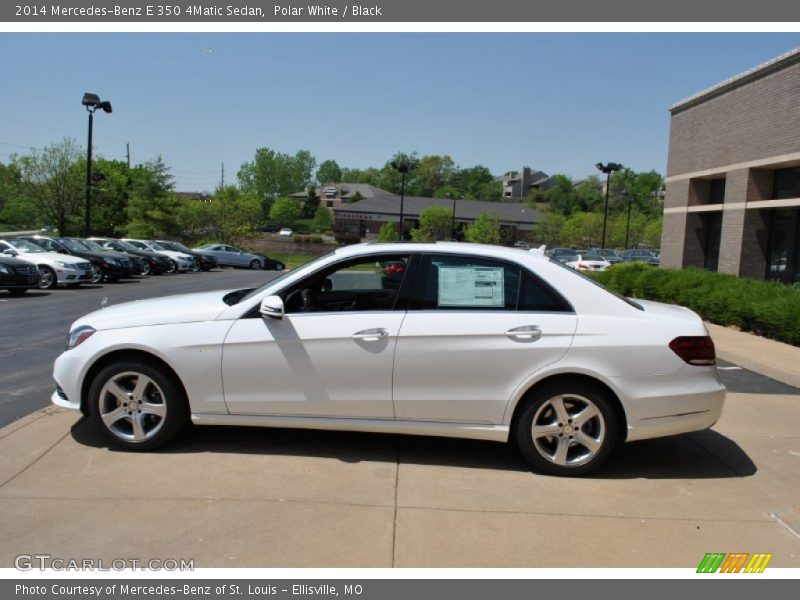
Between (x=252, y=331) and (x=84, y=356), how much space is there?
4.17 feet

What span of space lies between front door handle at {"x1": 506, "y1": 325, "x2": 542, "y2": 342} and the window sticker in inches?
9.6

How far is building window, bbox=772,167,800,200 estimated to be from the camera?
1608cm

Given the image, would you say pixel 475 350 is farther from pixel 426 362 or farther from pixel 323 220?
pixel 323 220

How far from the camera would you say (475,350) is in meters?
4.61

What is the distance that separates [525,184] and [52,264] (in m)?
144

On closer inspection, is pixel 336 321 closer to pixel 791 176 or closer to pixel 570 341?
pixel 570 341

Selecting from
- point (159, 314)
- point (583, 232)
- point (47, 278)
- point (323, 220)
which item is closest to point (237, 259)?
point (47, 278)

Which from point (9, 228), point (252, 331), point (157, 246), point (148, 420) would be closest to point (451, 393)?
point (252, 331)

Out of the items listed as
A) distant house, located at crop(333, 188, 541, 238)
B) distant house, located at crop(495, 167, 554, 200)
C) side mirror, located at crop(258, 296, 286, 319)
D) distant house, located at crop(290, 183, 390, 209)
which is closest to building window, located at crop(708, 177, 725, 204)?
side mirror, located at crop(258, 296, 286, 319)

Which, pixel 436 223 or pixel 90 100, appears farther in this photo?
pixel 436 223

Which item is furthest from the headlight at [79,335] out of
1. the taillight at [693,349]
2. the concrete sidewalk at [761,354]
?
the concrete sidewalk at [761,354]

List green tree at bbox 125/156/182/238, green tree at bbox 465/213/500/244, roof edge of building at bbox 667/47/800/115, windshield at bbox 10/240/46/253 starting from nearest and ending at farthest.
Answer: roof edge of building at bbox 667/47/800/115 < windshield at bbox 10/240/46/253 < green tree at bbox 125/156/182/238 < green tree at bbox 465/213/500/244

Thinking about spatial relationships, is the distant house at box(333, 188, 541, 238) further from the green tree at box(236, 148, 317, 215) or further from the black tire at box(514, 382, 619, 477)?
the black tire at box(514, 382, 619, 477)

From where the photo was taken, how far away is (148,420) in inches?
194
